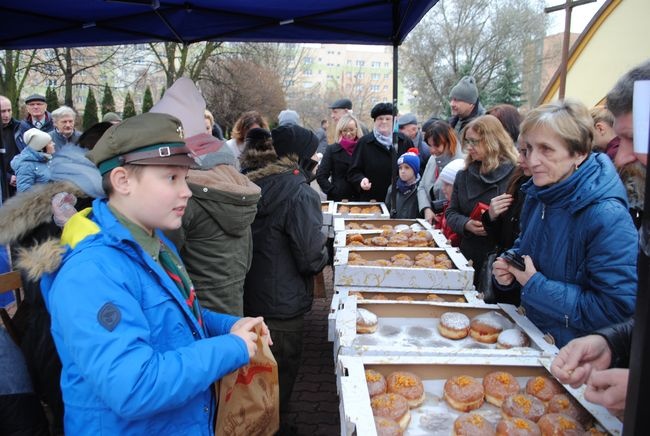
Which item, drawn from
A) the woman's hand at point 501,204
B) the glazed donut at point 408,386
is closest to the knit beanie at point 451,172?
the woman's hand at point 501,204

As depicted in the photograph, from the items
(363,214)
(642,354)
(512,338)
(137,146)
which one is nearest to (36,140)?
(363,214)

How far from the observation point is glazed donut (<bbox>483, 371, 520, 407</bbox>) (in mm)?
1617

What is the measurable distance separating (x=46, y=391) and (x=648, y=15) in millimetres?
14858

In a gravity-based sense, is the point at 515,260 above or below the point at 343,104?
below

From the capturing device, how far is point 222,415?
1.71m

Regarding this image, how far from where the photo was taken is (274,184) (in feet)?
9.55

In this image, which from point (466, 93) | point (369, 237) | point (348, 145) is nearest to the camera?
point (369, 237)

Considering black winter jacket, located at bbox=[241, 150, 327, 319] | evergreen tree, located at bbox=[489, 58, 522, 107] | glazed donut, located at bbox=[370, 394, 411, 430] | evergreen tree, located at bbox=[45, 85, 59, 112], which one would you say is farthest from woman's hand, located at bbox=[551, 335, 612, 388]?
evergreen tree, located at bbox=[489, 58, 522, 107]

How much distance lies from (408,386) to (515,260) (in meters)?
0.83

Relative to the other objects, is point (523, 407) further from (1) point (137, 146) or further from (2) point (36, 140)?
(2) point (36, 140)

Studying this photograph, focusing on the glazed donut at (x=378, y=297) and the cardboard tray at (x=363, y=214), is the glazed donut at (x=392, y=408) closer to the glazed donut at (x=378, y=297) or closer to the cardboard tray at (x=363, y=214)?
the glazed donut at (x=378, y=297)

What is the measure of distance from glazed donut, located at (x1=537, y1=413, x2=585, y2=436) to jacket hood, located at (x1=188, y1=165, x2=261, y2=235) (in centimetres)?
166

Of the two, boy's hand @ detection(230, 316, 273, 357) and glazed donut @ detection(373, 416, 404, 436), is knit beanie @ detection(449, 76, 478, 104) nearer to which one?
boy's hand @ detection(230, 316, 273, 357)

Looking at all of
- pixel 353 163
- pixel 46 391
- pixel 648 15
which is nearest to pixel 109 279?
pixel 46 391
